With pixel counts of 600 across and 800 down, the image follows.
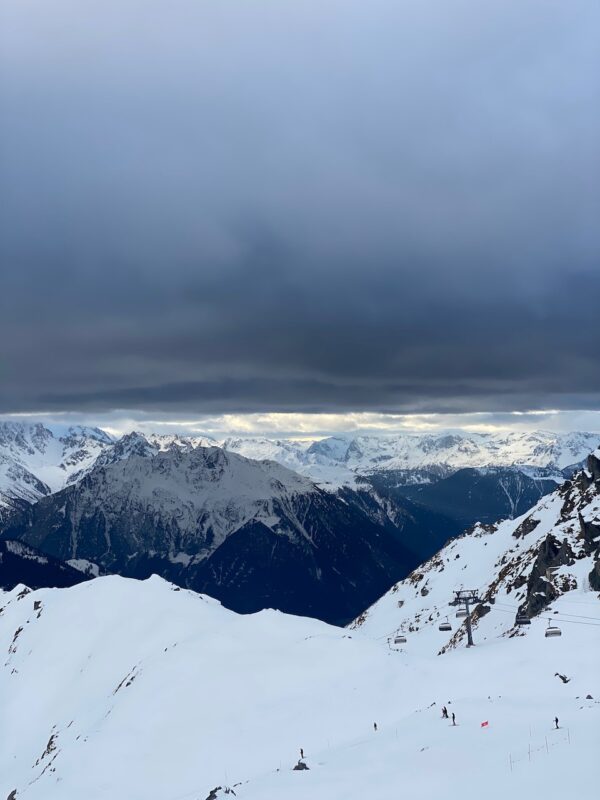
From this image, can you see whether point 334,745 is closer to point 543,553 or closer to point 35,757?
point 35,757

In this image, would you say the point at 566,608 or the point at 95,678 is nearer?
the point at 566,608

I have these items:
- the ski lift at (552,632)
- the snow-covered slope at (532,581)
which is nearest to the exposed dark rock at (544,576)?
the snow-covered slope at (532,581)

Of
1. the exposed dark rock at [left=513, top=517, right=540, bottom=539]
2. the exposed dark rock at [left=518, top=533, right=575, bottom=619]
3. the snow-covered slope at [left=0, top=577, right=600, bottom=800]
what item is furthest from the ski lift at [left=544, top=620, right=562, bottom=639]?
the exposed dark rock at [left=513, top=517, right=540, bottom=539]

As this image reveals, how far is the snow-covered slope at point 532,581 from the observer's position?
105 meters

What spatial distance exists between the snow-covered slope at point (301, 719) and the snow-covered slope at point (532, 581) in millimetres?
20312

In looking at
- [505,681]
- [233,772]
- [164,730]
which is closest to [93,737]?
[164,730]

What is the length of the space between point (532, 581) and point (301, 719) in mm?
80414

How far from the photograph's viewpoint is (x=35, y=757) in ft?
320

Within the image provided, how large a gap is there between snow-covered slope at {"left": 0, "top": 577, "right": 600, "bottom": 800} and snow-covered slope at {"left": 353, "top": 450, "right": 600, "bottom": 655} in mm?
20312

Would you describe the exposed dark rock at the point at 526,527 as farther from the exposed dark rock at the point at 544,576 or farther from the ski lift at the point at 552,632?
the ski lift at the point at 552,632

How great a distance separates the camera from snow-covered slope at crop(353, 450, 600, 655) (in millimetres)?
105000

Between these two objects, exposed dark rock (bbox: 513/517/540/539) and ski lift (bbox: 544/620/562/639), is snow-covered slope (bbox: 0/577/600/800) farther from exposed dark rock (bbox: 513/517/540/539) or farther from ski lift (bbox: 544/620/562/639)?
exposed dark rock (bbox: 513/517/540/539)

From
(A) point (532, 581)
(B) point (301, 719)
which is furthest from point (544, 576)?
(B) point (301, 719)

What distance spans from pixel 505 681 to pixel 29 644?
11401cm
